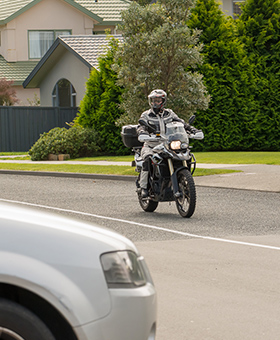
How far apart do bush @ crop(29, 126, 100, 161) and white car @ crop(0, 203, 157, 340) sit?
23.7 metres

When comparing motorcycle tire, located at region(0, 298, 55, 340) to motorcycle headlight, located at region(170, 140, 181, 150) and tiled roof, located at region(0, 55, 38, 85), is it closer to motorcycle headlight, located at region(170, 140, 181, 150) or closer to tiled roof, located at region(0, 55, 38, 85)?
motorcycle headlight, located at region(170, 140, 181, 150)

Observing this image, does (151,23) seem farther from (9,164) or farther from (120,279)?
(120,279)

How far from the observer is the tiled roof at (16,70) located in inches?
1735

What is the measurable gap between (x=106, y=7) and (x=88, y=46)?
14.5 m

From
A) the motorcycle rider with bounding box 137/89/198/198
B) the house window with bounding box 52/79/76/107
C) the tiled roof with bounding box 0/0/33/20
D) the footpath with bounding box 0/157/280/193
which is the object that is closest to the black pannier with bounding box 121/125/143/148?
the motorcycle rider with bounding box 137/89/198/198

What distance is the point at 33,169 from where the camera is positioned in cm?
2236

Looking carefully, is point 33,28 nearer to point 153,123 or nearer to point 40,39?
point 40,39

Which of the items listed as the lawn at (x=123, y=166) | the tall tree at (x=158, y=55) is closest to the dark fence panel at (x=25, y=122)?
the lawn at (x=123, y=166)

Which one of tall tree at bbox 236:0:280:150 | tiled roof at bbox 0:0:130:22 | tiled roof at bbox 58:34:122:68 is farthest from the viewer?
tiled roof at bbox 0:0:130:22

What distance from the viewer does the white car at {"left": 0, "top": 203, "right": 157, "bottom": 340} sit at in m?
3.33

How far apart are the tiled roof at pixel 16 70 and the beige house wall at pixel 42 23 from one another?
→ 1.62 ft

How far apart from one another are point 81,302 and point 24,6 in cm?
4225

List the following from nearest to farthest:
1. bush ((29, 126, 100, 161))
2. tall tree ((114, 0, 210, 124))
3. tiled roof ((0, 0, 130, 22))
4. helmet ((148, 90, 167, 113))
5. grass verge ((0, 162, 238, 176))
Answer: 1. helmet ((148, 90, 167, 113))
2. grass verge ((0, 162, 238, 176))
3. tall tree ((114, 0, 210, 124))
4. bush ((29, 126, 100, 161))
5. tiled roof ((0, 0, 130, 22))

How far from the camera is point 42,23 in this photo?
45156mm
